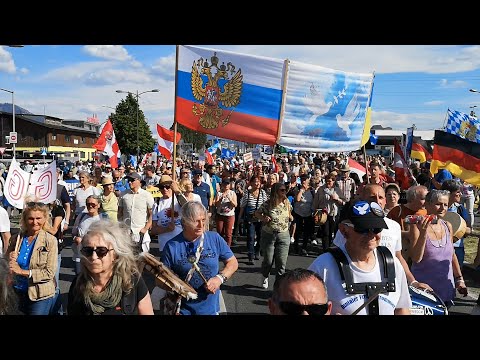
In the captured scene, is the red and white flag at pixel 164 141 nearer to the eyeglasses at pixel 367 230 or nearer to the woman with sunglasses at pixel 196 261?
the woman with sunglasses at pixel 196 261

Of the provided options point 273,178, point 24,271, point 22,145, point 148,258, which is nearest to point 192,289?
point 148,258

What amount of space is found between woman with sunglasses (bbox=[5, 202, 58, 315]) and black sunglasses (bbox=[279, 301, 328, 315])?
268 cm

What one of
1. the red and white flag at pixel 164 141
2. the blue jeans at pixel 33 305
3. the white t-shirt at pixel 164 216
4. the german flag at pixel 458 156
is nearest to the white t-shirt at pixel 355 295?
the blue jeans at pixel 33 305

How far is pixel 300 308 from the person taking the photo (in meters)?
2.07

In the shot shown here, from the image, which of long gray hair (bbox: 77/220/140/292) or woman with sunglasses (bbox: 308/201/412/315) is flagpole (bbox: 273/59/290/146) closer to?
woman with sunglasses (bbox: 308/201/412/315)

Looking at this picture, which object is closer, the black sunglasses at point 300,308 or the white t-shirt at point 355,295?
the black sunglasses at point 300,308

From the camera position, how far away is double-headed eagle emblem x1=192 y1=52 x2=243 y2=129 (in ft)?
18.0

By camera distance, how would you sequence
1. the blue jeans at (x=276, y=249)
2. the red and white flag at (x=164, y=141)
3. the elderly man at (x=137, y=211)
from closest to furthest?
1. the elderly man at (x=137, y=211)
2. the blue jeans at (x=276, y=249)
3. the red and white flag at (x=164, y=141)

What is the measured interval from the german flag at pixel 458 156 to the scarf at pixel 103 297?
6161mm

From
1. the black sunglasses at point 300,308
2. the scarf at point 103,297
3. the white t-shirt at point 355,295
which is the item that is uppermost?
the black sunglasses at point 300,308

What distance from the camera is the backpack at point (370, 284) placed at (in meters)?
2.72

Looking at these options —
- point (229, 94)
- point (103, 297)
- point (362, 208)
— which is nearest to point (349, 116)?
point (229, 94)

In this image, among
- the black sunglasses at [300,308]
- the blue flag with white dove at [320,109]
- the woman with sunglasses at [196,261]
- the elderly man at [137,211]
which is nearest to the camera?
the black sunglasses at [300,308]

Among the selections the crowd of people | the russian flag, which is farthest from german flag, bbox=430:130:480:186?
the russian flag
